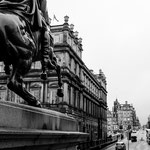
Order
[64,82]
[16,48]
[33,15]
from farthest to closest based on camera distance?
[64,82] < [33,15] < [16,48]

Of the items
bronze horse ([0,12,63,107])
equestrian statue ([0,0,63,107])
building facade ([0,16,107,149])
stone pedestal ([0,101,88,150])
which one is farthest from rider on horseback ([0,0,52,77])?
building facade ([0,16,107,149])

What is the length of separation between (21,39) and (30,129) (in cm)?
154

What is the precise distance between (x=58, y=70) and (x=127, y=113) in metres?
181

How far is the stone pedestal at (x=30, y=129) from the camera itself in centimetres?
340

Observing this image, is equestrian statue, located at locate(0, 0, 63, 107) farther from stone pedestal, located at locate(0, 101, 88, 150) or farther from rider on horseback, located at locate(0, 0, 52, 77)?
stone pedestal, located at locate(0, 101, 88, 150)

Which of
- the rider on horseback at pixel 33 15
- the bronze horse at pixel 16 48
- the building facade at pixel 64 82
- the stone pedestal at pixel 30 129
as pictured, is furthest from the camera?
the building facade at pixel 64 82

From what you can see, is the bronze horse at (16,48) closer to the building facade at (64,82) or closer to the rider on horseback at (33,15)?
the rider on horseback at (33,15)

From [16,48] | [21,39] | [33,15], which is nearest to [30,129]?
[16,48]

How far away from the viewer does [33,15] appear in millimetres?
5105

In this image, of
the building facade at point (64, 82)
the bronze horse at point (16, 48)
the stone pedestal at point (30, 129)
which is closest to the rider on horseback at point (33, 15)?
the bronze horse at point (16, 48)

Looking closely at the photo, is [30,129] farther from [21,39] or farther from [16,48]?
[21,39]

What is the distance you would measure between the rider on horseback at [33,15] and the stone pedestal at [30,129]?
1.32 meters

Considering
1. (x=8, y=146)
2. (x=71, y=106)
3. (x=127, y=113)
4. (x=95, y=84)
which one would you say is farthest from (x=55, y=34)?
(x=127, y=113)

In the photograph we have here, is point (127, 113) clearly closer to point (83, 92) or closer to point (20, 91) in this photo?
point (83, 92)
